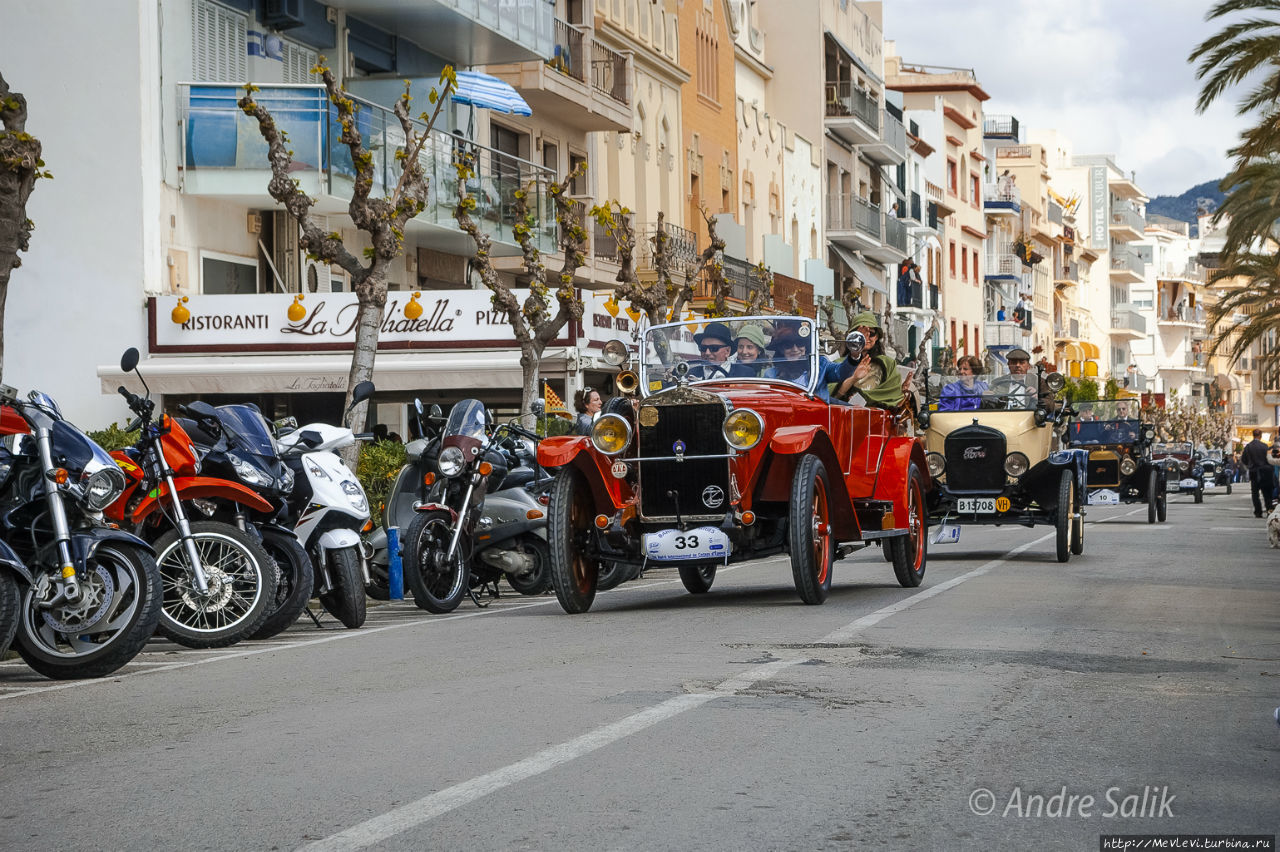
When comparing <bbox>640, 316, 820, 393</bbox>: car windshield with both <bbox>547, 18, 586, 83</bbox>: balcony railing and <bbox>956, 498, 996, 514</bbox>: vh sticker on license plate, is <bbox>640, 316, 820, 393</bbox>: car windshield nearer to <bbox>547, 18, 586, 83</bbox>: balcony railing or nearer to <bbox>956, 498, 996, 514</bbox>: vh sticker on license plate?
<bbox>956, 498, 996, 514</bbox>: vh sticker on license plate

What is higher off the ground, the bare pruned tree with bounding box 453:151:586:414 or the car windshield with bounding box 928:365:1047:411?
the bare pruned tree with bounding box 453:151:586:414

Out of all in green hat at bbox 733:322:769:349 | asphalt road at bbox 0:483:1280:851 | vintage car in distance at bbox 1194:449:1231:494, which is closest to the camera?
asphalt road at bbox 0:483:1280:851

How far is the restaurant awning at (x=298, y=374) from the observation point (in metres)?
28.1

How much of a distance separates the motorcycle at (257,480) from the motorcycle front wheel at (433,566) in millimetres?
1564

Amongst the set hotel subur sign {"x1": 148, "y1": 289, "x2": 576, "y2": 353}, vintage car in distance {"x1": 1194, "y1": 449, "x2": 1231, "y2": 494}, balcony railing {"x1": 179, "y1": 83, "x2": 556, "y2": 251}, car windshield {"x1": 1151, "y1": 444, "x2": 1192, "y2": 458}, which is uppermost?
balcony railing {"x1": 179, "y1": 83, "x2": 556, "y2": 251}

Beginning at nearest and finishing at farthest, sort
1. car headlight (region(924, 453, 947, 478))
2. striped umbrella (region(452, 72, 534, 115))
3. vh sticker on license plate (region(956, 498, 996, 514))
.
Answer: vh sticker on license plate (region(956, 498, 996, 514)) → car headlight (region(924, 453, 947, 478)) → striped umbrella (region(452, 72, 534, 115))

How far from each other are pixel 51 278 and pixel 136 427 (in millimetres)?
18166

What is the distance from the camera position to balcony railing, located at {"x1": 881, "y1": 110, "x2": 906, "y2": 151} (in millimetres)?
69000

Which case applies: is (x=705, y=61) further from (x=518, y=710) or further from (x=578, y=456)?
(x=518, y=710)

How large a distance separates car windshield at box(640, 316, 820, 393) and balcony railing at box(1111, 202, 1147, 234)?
119301mm

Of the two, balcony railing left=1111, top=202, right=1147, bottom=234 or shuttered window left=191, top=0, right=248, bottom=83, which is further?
balcony railing left=1111, top=202, right=1147, bottom=234

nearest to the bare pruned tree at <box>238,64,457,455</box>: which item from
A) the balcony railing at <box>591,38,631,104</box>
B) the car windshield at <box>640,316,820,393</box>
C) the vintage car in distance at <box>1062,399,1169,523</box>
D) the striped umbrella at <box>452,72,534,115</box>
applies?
the car windshield at <box>640,316,820,393</box>

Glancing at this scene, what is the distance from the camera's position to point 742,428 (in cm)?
1298

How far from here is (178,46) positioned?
28422mm
